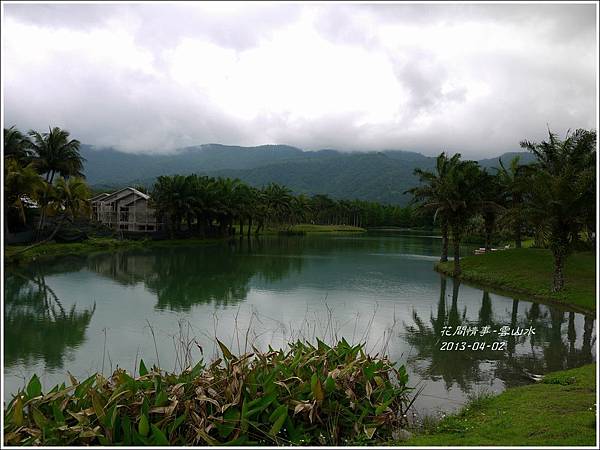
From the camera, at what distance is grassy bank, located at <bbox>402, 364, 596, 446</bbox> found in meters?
5.75

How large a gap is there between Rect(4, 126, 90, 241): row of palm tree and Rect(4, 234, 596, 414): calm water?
4618 mm

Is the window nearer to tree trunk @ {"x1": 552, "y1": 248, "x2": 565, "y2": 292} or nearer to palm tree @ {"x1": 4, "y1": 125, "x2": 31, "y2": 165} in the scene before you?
palm tree @ {"x1": 4, "y1": 125, "x2": 31, "y2": 165}

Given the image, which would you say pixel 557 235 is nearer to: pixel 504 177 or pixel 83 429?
pixel 504 177

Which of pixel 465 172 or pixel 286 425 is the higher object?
pixel 465 172

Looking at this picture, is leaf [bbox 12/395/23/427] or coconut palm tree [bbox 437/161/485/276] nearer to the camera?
leaf [bbox 12/395/23/427]

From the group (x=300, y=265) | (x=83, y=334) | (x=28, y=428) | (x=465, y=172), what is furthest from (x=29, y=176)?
(x=465, y=172)

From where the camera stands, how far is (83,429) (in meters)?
5.77

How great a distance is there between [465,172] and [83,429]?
24459 millimetres

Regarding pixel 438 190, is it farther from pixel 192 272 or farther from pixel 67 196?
pixel 67 196

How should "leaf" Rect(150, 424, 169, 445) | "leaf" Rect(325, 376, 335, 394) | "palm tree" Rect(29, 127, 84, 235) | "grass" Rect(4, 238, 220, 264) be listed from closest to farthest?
"leaf" Rect(150, 424, 169, 445), "leaf" Rect(325, 376, 335, 394), "grass" Rect(4, 238, 220, 264), "palm tree" Rect(29, 127, 84, 235)

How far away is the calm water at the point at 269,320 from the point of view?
10.1 m

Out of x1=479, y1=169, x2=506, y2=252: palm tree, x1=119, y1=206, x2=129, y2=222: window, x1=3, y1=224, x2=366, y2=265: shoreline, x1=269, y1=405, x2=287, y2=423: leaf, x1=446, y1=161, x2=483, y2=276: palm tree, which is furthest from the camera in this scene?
x1=119, y1=206, x2=129, y2=222: window

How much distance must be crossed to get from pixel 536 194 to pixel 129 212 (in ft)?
162

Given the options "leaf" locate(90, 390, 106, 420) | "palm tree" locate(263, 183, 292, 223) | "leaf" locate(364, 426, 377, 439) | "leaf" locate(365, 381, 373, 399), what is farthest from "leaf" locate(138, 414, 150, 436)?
"palm tree" locate(263, 183, 292, 223)
